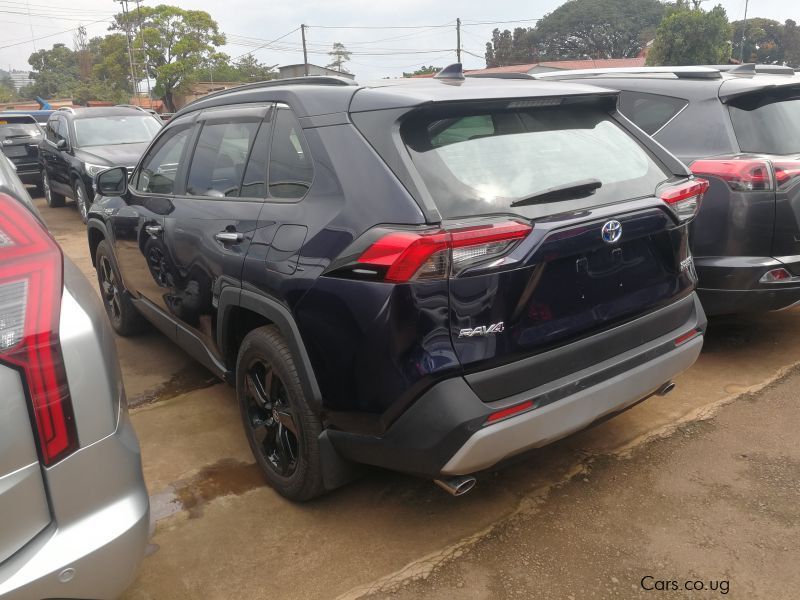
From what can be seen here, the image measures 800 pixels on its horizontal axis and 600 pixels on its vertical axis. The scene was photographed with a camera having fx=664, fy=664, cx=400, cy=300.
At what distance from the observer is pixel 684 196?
279 cm

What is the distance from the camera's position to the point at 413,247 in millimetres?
2080

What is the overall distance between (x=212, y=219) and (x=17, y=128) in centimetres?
1315

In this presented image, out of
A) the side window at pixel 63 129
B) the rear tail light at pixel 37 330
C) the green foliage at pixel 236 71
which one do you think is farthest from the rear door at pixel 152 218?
the green foliage at pixel 236 71

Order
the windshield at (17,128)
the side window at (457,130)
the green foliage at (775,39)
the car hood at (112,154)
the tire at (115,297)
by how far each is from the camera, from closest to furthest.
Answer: the side window at (457,130) → the tire at (115,297) → the car hood at (112,154) → the windshield at (17,128) → the green foliage at (775,39)

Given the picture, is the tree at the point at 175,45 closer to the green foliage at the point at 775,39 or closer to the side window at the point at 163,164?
the green foliage at the point at 775,39

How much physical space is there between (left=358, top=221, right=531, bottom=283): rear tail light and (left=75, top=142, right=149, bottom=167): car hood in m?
8.30

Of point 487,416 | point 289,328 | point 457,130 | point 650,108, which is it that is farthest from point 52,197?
point 487,416

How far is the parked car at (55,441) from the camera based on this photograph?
152 centimetres

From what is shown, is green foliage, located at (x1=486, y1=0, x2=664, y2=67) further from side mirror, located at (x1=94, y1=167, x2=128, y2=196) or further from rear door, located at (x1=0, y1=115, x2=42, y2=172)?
side mirror, located at (x1=94, y1=167, x2=128, y2=196)

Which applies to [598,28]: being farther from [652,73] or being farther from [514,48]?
[652,73]

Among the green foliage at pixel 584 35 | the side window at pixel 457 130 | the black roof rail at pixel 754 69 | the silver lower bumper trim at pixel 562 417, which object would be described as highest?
the green foliage at pixel 584 35

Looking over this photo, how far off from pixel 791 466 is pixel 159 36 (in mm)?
68102

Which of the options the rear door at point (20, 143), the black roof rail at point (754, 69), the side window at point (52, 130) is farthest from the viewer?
the rear door at point (20, 143)

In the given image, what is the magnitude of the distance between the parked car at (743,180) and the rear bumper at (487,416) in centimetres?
147
